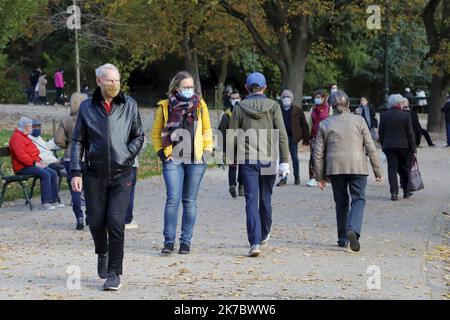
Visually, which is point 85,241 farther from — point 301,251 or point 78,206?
point 301,251

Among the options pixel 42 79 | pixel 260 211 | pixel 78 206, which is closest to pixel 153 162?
pixel 78 206

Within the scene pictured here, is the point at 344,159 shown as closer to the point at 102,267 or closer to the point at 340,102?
the point at 340,102

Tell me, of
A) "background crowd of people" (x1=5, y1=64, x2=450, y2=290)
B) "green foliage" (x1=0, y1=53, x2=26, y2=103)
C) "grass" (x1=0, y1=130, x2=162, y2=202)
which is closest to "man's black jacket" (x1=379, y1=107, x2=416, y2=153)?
"background crowd of people" (x1=5, y1=64, x2=450, y2=290)

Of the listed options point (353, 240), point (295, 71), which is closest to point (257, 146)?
point (353, 240)

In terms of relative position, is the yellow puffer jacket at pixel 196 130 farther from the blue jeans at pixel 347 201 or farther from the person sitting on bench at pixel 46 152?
the person sitting on bench at pixel 46 152

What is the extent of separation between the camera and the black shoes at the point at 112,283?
30.1ft

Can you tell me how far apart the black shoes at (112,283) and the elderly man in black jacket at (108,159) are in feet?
0.04

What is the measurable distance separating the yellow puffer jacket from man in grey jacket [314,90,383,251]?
156 centimetres

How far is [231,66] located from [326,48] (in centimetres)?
2219

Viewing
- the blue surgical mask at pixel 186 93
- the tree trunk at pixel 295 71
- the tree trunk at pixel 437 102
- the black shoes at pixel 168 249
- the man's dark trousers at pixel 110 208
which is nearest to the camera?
the man's dark trousers at pixel 110 208

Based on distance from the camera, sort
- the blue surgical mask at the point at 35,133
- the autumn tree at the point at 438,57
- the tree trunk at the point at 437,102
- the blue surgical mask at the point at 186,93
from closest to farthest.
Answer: the blue surgical mask at the point at 186,93
the blue surgical mask at the point at 35,133
the autumn tree at the point at 438,57
the tree trunk at the point at 437,102

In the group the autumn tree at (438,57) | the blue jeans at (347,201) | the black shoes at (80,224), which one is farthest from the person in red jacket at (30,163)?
the autumn tree at (438,57)
